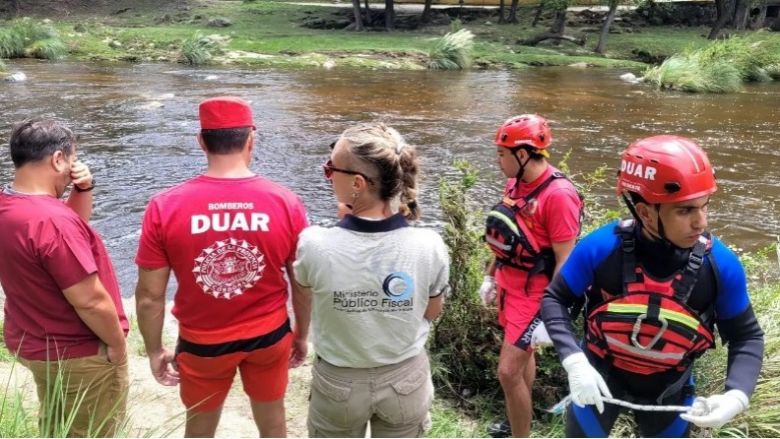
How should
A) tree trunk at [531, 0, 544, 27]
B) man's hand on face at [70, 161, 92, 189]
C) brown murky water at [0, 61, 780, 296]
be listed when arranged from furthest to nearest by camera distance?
1. tree trunk at [531, 0, 544, 27]
2. brown murky water at [0, 61, 780, 296]
3. man's hand on face at [70, 161, 92, 189]

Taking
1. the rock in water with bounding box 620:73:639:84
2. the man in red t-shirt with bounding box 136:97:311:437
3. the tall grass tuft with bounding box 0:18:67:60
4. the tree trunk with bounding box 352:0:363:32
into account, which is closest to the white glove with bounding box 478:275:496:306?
the man in red t-shirt with bounding box 136:97:311:437

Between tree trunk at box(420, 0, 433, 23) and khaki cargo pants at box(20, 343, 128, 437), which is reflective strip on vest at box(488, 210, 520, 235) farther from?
tree trunk at box(420, 0, 433, 23)

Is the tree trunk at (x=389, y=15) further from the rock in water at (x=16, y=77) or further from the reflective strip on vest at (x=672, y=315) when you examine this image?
the reflective strip on vest at (x=672, y=315)

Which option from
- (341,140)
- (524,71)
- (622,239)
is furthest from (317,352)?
(524,71)

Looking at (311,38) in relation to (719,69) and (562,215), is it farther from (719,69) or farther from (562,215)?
(562,215)

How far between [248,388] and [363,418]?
2.51ft

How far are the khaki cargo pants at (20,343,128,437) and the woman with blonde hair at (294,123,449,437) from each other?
104 cm

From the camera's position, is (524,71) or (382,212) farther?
(524,71)

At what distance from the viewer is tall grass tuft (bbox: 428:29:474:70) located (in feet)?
88.2

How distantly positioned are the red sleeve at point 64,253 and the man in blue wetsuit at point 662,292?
2013mm

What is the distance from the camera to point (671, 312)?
255 cm

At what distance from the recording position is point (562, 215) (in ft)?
11.9

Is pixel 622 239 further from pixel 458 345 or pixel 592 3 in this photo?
pixel 592 3

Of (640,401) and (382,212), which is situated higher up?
(382,212)
